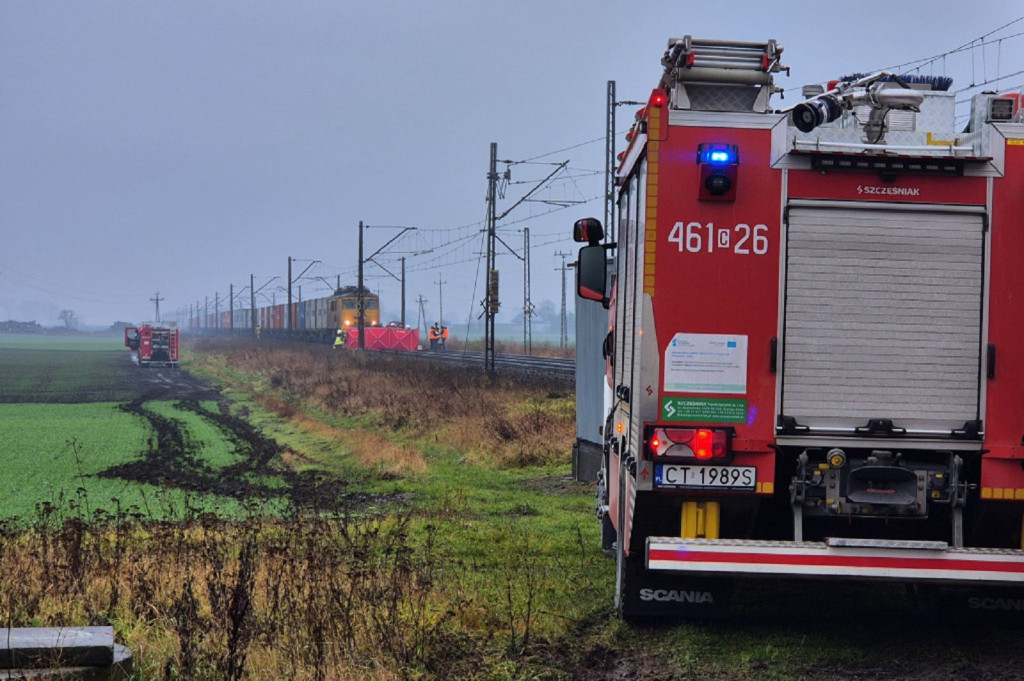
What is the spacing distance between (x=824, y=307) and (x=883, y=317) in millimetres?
322

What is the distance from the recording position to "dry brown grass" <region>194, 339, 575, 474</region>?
17828mm

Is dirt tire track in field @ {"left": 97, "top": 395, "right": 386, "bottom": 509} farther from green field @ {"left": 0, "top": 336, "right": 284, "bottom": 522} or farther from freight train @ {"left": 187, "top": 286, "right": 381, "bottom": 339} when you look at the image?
freight train @ {"left": 187, "top": 286, "right": 381, "bottom": 339}

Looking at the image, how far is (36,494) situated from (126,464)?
3570 millimetres

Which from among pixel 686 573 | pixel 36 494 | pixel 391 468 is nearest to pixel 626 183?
pixel 686 573

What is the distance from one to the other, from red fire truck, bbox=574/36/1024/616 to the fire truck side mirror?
1.28 metres

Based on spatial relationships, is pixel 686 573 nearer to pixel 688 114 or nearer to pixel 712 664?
pixel 712 664

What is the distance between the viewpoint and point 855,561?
5.63 meters

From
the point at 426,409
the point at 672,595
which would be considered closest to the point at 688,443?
the point at 672,595

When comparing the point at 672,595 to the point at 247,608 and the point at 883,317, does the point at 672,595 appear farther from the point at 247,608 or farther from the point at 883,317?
the point at 247,608

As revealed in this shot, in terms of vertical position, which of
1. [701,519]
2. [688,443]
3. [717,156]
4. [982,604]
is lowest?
[982,604]

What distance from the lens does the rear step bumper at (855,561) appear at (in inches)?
219

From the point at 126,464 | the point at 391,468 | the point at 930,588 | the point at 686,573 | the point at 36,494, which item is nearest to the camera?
the point at 686,573

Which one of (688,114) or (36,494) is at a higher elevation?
(688,114)

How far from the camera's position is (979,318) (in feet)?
19.2
